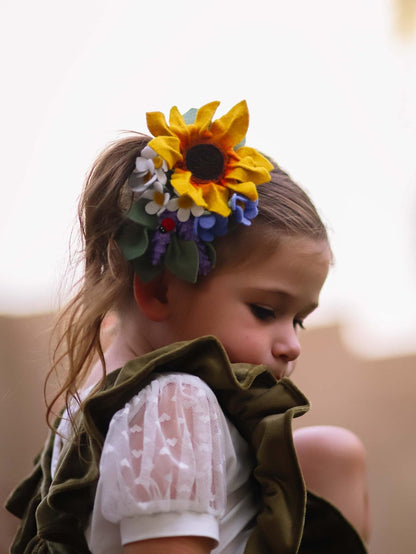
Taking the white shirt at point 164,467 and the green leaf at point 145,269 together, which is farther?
the green leaf at point 145,269

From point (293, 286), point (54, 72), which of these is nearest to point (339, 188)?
point (54, 72)

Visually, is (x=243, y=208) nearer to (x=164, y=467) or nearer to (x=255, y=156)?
(x=255, y=156)

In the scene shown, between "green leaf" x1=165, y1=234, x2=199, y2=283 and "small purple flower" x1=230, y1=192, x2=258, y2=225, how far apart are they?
73 millimetres

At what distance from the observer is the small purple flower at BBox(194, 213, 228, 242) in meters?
0.94

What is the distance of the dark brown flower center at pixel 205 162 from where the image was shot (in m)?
0.97

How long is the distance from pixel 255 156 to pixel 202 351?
31 cm

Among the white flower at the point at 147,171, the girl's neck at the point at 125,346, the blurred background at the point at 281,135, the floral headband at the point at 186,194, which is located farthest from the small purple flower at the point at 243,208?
the blurred background at the point at 281,135

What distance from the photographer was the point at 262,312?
962 mm

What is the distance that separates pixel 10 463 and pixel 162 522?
0.95m

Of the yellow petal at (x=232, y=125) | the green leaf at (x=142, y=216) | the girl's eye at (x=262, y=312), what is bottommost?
the girl's eye at (x=262, y=312)

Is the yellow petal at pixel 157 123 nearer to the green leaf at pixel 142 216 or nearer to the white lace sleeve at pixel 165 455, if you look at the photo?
the green leaf at pixel 142 216

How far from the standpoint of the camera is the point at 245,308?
0.95 m

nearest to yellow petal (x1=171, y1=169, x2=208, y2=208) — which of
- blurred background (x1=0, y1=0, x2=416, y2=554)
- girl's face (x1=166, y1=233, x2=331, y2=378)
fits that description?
girl's face (x1=166, y1=233, x2=331, y2=378)

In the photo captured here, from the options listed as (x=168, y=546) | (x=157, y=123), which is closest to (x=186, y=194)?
(x=157, y=123)
